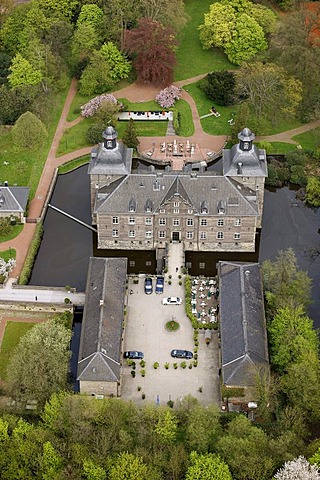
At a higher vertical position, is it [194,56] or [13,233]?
[194,56]

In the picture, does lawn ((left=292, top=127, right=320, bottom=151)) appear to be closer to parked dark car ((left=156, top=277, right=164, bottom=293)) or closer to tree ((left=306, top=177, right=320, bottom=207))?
tree ((left=306, top=177, right=320, bottom=207))

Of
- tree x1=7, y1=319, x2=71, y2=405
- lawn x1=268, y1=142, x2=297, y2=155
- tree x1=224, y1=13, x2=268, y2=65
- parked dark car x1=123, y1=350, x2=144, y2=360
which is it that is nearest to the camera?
tree x1=7, y1=319, x2=71, y2=405

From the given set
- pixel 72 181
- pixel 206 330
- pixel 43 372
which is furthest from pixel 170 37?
pixel 43 372

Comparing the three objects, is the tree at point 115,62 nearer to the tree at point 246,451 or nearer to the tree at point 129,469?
the tree at point 246,451

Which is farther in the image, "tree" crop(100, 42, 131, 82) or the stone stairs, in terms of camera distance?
"tree" crop(100, 42, 131, 82)

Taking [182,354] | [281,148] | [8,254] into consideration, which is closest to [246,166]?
[281,148]

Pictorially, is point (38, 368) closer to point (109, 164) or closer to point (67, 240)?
point (67, 240)

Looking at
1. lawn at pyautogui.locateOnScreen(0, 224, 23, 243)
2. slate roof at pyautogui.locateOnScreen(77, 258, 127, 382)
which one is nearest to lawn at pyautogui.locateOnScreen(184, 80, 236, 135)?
lawn at pyautogui.locateOnScreen(0, 224, 23, 243)
